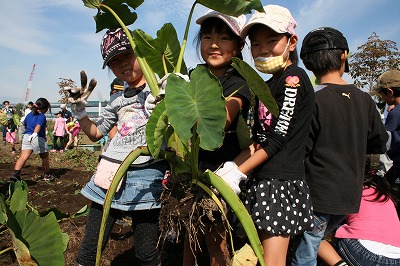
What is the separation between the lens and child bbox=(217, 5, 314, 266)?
125 cm

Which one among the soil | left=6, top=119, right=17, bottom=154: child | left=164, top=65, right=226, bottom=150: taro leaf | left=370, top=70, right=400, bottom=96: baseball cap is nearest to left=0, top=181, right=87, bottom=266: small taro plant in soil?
left=164, top=65, right=226, bottom=150: taro leaf

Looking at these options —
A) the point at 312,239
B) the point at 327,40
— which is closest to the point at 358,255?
the point at 312,239

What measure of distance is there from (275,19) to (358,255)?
3.99ft

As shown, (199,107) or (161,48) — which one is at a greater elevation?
(161,48)

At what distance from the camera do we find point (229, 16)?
1.38m

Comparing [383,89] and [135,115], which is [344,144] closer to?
[135,115]

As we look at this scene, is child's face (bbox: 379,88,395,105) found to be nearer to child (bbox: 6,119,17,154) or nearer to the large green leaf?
the large green leaf

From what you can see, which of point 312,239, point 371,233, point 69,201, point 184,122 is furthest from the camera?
point 69,201

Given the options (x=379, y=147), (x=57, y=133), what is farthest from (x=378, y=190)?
(x=57, y=133)

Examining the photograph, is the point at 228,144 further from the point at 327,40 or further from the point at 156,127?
the point at 327,40

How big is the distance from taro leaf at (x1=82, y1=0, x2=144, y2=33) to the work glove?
0.87 feet

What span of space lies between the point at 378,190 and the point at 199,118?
1209 mm

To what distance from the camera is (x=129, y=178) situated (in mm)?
1510

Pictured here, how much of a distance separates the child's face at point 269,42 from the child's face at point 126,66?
1.86 feet
